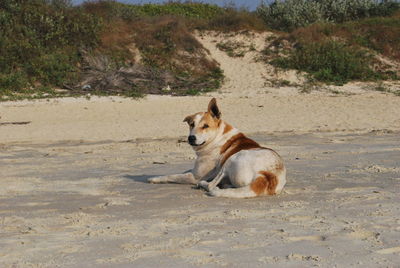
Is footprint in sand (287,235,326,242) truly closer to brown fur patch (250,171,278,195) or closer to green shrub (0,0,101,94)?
brown fur patch (250,171,278,195)

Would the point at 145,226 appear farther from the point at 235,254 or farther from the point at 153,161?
the point at 153,161

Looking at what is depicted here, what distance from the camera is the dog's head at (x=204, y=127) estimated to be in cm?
855

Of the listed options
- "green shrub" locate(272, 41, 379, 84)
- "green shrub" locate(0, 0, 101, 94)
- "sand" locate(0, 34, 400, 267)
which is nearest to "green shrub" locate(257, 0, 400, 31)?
"green shrub" locate(272, 41, 379, 84)

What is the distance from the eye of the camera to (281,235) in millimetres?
6215

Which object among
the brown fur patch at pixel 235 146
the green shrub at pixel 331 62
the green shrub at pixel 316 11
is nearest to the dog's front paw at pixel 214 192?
the brown fur patch at pixel 235 146

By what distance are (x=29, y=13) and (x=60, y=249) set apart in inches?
947

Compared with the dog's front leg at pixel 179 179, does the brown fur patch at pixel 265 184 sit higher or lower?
higher

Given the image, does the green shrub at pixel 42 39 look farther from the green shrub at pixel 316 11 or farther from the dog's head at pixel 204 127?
the dog's head at pixel 204 127

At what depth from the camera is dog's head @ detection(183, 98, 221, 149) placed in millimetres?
8547

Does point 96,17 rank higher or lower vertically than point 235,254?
higher

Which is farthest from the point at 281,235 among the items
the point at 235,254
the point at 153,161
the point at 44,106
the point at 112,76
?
the point at 112,76

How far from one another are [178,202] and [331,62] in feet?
67.6

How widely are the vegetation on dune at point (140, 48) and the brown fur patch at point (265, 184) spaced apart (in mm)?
15240

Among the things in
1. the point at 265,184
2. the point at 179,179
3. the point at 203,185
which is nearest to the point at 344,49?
the point at 179,179
